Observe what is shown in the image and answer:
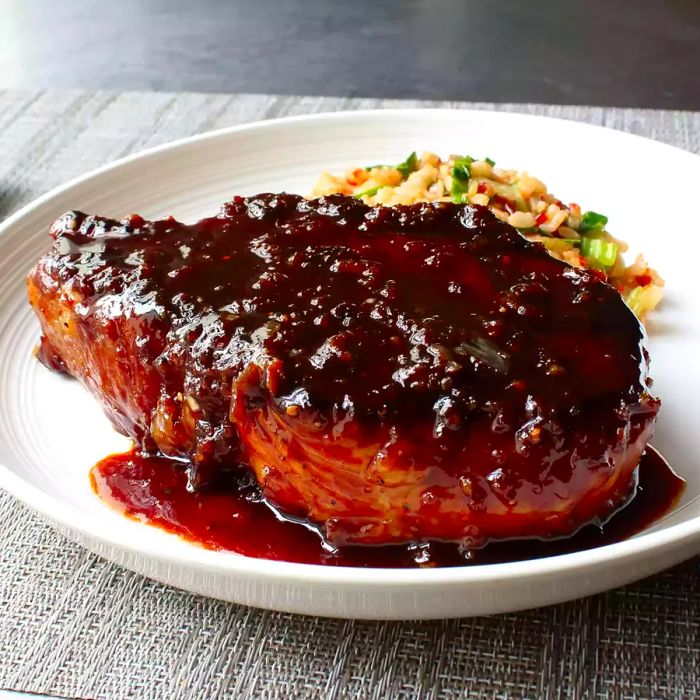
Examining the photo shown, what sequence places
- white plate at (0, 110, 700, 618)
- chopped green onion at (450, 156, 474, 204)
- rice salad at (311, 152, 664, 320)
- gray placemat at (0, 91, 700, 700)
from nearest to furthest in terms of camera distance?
white plate at (0, 110, 700, 618)
gray placemat at (0, 91, 700, 700)
rice salad at (311, 152, 664, 320)
chopped green onion at (450, 156, 474, 204)

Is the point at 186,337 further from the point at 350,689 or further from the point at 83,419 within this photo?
the point at 350,689

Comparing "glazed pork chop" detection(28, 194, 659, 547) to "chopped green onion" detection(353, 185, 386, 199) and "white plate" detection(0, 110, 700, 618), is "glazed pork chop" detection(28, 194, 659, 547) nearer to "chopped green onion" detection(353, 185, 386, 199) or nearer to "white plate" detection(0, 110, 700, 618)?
"white plate" detection(0, 110, 700, 618)

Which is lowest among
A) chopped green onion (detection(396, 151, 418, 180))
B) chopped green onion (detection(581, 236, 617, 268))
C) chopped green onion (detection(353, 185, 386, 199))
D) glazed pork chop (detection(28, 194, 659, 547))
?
chopped green onion (detection(581, 236, 617, 268))

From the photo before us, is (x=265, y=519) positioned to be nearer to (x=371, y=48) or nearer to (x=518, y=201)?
(x=518, y=201)

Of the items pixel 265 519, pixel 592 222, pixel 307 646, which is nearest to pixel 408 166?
pixel 592 222

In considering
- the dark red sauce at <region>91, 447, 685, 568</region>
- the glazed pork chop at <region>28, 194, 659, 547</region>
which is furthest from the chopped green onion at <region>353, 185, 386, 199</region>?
the dark red sauce at <region>91, 447, 685, 568</region>
